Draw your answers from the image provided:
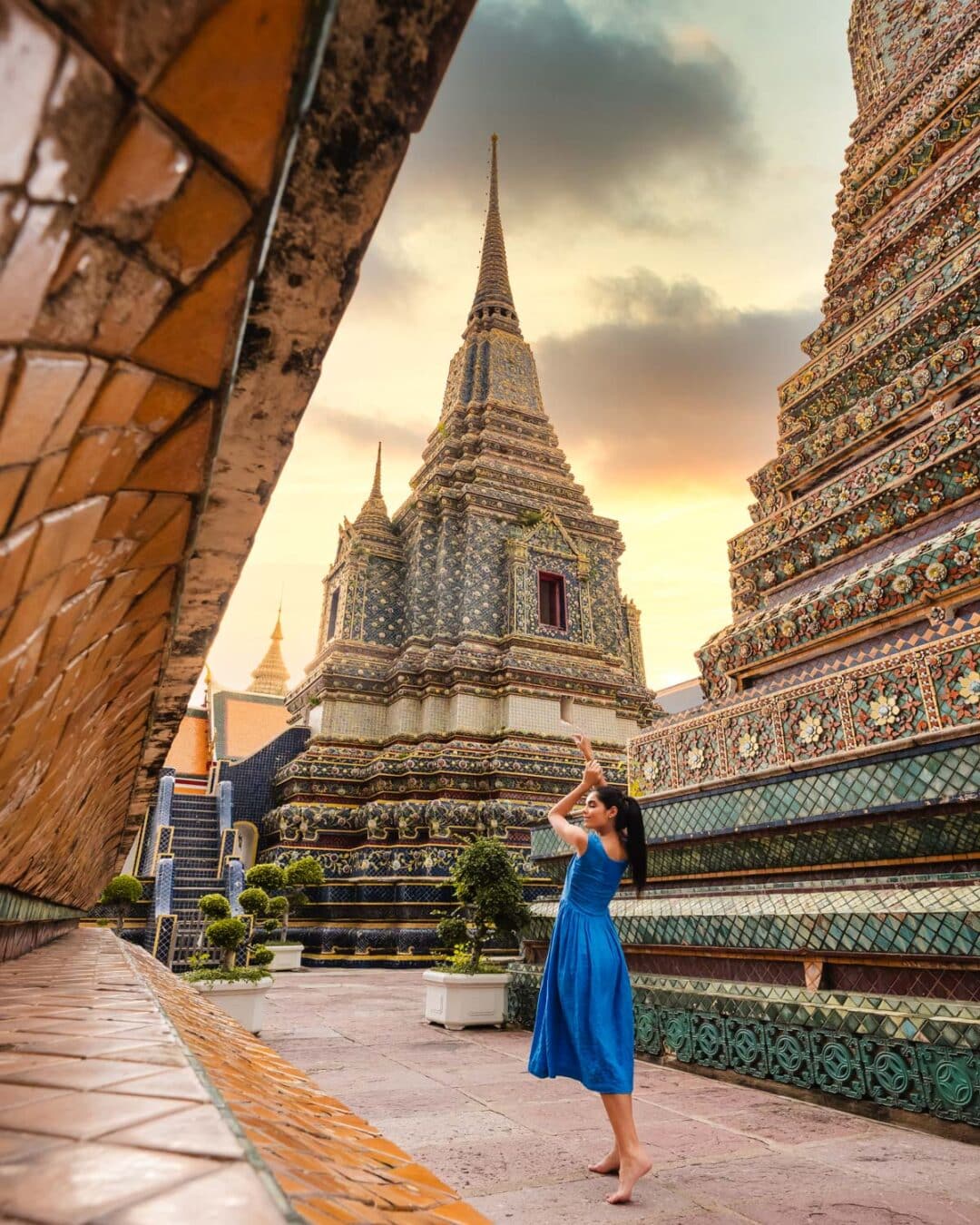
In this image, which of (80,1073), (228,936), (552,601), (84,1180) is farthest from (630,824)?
(552,601)

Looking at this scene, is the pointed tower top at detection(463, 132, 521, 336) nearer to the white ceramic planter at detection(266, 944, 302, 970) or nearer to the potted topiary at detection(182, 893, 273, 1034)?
the white ceramic planter at detection(266, 944, 302, 970)

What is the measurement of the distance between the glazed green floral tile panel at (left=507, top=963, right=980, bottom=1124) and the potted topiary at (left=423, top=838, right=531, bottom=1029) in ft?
5.56

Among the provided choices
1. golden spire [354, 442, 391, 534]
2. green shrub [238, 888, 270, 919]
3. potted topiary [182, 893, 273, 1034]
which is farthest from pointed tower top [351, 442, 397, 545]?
potted topiary [182, 893, 273, 1034]

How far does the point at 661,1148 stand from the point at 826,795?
182 cm

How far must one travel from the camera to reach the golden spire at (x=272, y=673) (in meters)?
29.5

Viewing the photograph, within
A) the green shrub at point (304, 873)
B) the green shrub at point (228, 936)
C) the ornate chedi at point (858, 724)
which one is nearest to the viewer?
the ornate chedi at point (858, 724)

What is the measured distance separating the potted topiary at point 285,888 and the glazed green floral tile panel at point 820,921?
22.2 ft

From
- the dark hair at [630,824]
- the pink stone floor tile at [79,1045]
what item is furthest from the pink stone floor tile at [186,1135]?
the dark hair at [630,824]

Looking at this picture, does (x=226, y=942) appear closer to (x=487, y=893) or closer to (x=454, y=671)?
(x=487, y=893)

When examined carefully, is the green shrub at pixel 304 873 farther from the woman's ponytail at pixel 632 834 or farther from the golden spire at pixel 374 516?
the woman's ponytail at pixel 632 834

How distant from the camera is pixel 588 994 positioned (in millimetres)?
2654

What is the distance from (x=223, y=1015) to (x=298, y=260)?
7.48ft

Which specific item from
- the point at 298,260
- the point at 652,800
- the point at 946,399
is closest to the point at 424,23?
the point at 298,260

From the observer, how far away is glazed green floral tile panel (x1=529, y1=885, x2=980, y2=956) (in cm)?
290
